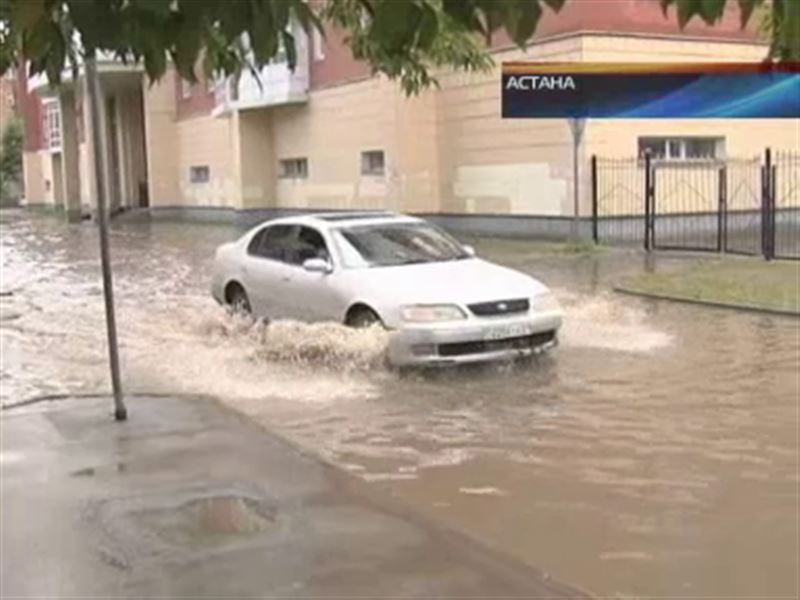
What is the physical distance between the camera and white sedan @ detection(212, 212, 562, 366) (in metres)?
11.2

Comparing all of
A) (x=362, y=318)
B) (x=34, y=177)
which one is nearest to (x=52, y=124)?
(x=34, y=177)

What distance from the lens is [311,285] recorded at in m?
12.6

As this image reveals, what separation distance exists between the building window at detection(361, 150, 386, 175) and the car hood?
70.4 ft

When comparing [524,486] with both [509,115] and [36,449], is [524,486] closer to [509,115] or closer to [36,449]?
[36,449]

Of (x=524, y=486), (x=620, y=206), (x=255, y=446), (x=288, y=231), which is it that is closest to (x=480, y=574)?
(x=524, y=486)

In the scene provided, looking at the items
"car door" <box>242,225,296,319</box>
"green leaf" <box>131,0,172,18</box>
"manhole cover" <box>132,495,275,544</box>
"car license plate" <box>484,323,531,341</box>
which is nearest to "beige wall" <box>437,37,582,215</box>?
"car door" <box>242,225,296,319</box>

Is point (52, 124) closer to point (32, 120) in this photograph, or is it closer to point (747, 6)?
point (32, 120)

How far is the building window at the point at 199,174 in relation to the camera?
46938mm

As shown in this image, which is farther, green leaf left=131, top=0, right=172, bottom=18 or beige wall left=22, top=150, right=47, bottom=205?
beige wall left=22, top=150, right=47, bottom=205

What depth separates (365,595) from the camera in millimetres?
5098

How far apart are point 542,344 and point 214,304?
7060 millimetres

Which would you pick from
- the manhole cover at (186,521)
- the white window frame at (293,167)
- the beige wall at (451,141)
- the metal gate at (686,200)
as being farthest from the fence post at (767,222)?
the white window frame at (293,167)

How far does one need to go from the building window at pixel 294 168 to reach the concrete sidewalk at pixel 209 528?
31020mm

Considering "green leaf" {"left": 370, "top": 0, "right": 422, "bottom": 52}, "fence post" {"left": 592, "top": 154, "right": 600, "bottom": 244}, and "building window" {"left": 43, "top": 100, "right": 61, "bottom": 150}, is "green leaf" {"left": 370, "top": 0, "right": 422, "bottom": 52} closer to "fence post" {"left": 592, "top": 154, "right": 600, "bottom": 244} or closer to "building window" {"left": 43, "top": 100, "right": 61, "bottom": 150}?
"fence post" {"left": 592, "top": 154, "right": 600, "bottom": 244}
